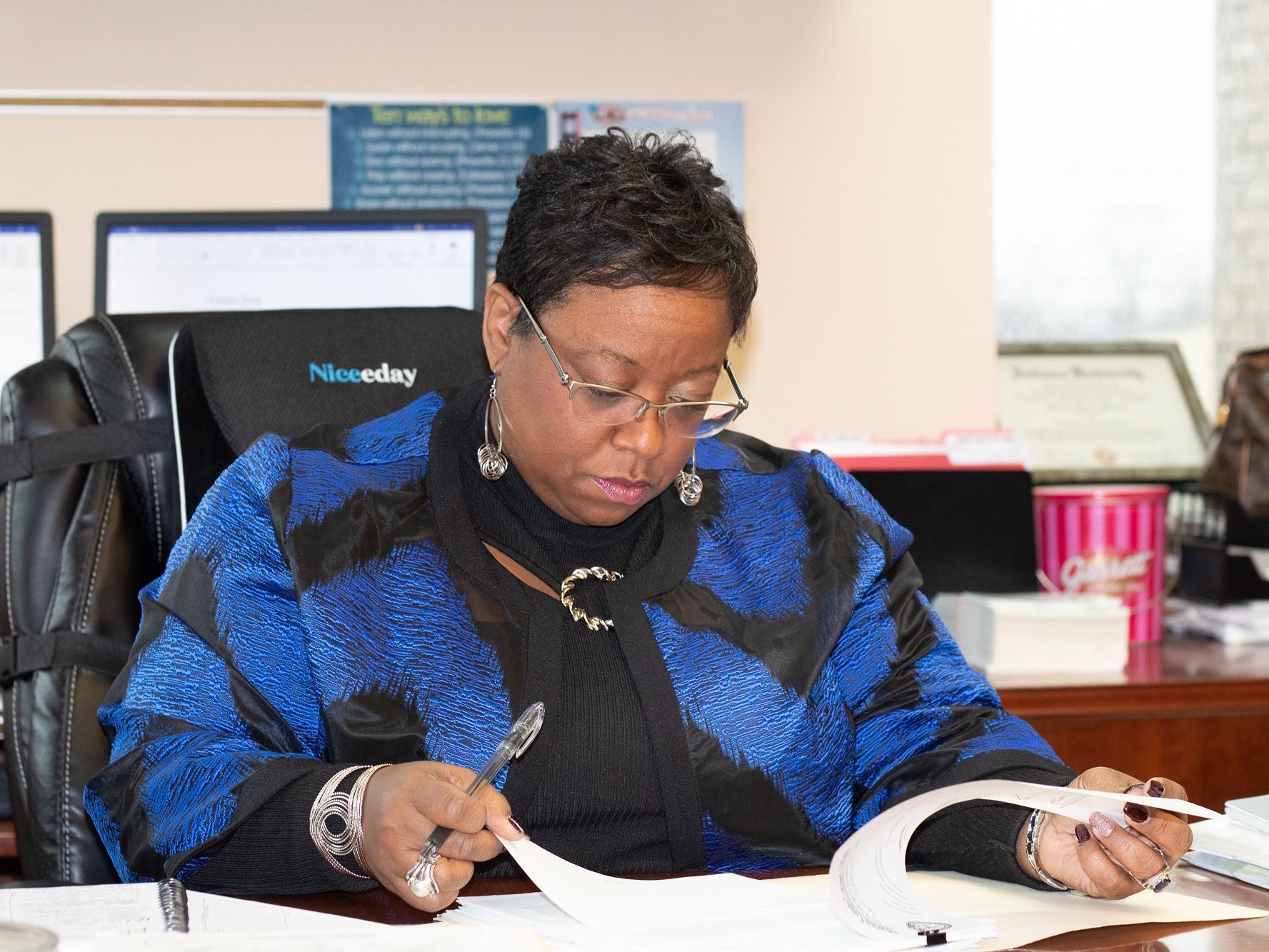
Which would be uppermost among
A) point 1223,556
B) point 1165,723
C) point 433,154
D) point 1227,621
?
point 433,154

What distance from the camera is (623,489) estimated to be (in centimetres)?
121

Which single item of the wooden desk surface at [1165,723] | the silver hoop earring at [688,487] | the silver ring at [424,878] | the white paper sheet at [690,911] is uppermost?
the silver hoop earring at [688,487]

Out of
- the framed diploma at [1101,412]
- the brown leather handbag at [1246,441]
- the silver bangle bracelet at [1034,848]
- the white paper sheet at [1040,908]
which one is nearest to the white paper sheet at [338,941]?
the white paper sheet at [1040,908]

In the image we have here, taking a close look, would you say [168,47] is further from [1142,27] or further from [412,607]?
[1142,27]

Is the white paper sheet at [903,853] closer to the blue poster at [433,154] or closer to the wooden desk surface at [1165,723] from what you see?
the wooden desk surface at [1165,723]

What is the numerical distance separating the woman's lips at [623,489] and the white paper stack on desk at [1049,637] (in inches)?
35.7

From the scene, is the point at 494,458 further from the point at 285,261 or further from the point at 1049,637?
the point at 1049,637

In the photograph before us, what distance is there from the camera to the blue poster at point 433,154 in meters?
2.20

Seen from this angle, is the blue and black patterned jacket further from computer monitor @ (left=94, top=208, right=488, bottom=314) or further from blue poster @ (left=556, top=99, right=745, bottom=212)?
blue poster @ (left=556, top=99, right=745, bottom=212)

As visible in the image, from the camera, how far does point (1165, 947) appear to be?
833mm

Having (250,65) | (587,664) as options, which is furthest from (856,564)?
(250,65)

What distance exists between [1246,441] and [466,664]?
5.26 feet

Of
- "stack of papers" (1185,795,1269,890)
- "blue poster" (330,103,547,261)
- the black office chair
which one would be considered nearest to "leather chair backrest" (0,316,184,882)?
the black office chair

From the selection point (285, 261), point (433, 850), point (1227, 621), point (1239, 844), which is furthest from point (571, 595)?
point (1227, 621)
